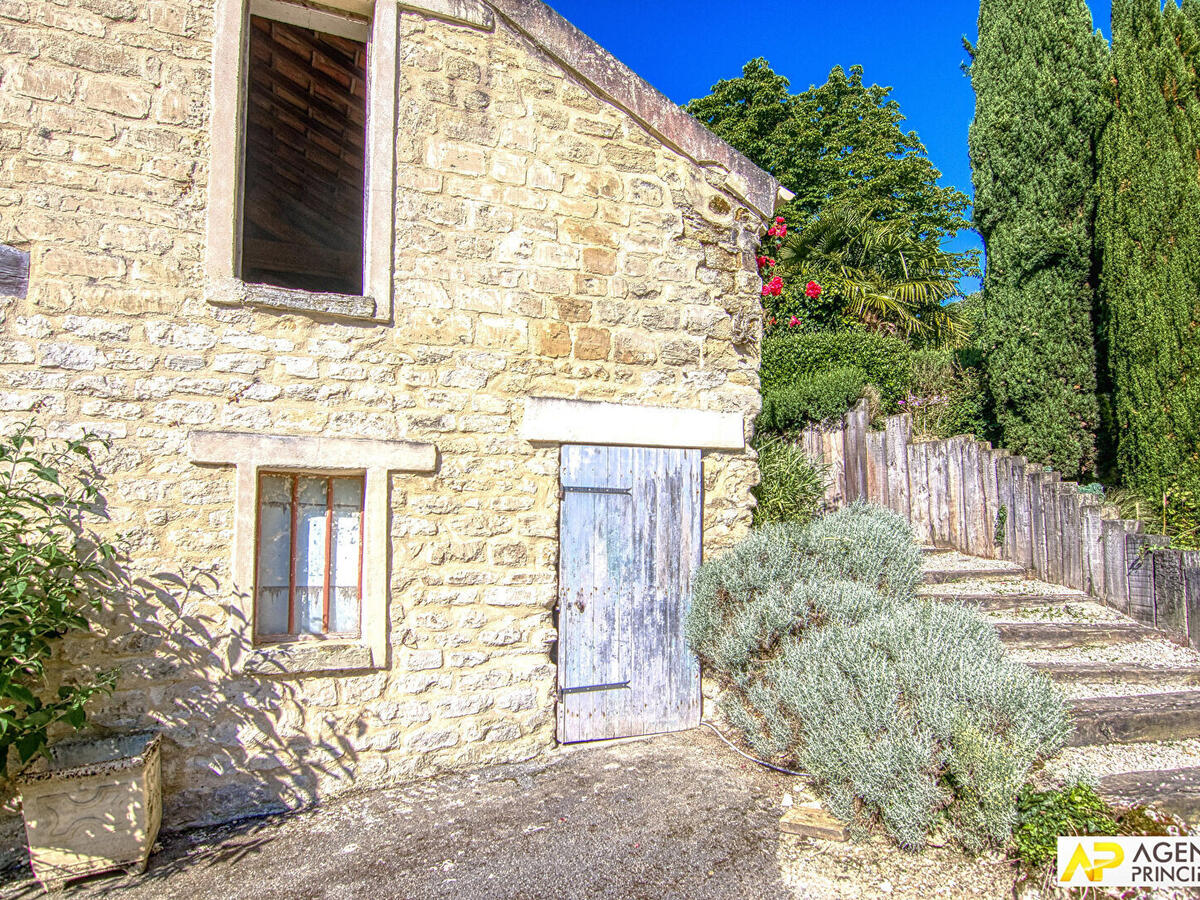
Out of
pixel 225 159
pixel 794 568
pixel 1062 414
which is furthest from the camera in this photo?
pixel 1062 414

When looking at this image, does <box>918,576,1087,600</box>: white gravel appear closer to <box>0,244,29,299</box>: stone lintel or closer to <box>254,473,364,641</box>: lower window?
<box>254,473,364,641</box>: lower window

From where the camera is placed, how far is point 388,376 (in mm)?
4578

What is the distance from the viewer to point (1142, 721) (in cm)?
432

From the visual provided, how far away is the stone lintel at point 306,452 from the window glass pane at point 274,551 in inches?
9.6

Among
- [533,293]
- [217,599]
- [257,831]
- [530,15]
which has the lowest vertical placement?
[257,831]

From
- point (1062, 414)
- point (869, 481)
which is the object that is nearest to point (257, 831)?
point (869, 481)

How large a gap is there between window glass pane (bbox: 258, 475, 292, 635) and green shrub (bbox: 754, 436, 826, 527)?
3.35 m

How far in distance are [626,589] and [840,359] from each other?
644 cm

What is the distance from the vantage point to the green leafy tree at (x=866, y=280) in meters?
12.7

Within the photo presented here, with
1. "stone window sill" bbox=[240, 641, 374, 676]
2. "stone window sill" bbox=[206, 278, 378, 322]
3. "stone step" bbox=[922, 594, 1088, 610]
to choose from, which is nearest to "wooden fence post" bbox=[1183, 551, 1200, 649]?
"stone step" bbox=[922, 594, 1088, 610]

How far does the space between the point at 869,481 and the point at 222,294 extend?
22.6 feet

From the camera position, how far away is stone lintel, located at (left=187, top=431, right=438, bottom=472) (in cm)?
414

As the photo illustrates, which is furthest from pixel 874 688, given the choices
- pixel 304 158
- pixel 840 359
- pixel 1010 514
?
pixel 840 359

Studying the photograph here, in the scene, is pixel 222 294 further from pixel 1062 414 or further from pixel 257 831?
pixel 1062 414
